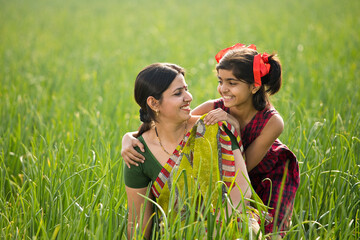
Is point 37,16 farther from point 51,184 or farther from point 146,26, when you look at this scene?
point 51,184

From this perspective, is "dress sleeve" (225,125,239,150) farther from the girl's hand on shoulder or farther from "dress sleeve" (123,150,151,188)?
"dress sleeve" (123,150,151,188)

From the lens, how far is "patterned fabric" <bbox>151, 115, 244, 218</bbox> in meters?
1.96

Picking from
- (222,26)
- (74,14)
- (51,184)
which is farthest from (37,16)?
(51,184)

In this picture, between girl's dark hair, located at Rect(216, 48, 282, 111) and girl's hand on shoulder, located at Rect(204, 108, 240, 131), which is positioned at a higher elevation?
girl's dark hair, located at Rect(216, 48, 282, 111)

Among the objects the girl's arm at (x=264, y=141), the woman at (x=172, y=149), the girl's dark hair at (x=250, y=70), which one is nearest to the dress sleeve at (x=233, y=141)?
the woman at (x=172, y=149)

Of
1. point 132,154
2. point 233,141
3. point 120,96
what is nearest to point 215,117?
point 233,141

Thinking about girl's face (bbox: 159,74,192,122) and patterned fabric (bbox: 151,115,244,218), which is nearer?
patterned fabric (bbox: 151,115,244,218)

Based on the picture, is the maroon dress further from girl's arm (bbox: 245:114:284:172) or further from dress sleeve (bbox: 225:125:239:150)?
dress sleeve (bbox: 225:125:239:150)

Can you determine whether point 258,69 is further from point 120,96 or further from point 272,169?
point 120,96

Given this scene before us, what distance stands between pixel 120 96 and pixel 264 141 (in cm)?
275

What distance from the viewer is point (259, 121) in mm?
2178

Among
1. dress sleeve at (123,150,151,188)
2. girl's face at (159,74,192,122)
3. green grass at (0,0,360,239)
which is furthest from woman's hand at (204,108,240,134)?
green grass at (0,0,360,239)

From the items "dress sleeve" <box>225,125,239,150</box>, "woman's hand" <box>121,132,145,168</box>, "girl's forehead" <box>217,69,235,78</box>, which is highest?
"girl's forehead" <box>217,69,235,78</box>

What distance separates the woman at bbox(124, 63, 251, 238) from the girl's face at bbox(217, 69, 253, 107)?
0.13 m
